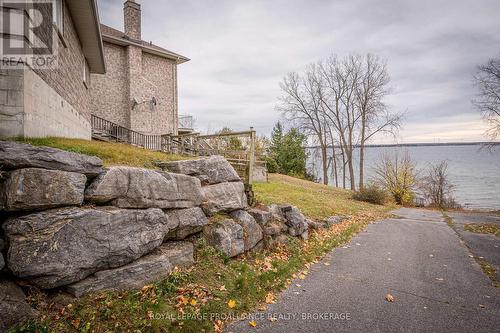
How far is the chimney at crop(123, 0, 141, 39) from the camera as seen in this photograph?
2059 cm

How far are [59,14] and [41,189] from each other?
271 inches

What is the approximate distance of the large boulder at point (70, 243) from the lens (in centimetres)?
323

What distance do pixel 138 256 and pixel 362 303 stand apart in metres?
4.02

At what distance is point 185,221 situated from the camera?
5434 mm

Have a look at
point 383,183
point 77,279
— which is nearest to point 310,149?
point 383,183

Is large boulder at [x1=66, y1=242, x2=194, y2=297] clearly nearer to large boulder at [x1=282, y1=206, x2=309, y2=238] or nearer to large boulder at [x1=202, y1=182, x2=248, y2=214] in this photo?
large boulder at [x1=202, y1=182, x2=248, y2=214]

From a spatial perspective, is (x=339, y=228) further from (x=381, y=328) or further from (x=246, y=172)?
(x=381, y=328)

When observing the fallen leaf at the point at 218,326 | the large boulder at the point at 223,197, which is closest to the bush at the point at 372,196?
the large boulder at the point at 223,197

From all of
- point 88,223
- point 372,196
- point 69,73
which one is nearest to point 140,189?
point 88,223

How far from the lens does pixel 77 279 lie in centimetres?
359

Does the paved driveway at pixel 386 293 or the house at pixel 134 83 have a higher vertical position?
the house at pixel 134 83

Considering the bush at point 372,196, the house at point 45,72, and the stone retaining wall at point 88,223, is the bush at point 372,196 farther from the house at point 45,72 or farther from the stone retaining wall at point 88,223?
the house at point 45,72

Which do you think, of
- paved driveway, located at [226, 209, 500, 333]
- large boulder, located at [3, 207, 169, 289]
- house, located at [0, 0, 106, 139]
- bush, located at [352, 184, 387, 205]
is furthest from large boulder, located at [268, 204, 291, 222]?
bush, located at [352, 184, 387, 205]

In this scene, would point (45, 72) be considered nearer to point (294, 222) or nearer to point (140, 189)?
point (140, 189)
